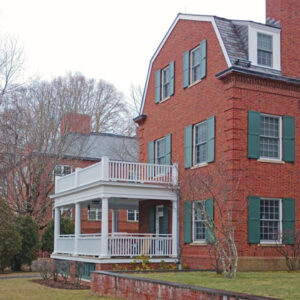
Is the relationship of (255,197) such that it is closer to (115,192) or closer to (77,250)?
(115,192)

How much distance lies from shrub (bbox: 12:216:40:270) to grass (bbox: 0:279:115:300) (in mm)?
9036

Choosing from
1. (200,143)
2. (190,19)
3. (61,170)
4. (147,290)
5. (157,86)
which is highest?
(190,19)

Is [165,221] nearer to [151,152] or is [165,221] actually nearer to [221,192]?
[151,152]

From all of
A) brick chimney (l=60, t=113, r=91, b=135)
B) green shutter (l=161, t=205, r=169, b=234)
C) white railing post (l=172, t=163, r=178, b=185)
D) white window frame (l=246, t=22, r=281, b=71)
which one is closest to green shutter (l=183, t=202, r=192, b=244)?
white railing post (l=172, t=163, r=178, b=185)

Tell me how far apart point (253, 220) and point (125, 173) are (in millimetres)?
5367

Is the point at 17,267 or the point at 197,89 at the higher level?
the point at 197,89

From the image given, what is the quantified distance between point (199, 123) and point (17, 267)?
1546 cm

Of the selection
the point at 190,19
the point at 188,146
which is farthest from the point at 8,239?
the point at 190,19

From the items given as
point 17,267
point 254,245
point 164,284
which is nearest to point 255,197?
point 254,245

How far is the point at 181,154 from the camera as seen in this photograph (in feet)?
75.6

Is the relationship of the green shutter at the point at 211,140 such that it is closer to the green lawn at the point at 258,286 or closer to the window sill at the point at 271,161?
the window sill at the point at 271,161

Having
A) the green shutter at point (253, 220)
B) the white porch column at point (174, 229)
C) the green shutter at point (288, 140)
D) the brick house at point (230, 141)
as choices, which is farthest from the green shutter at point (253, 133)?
the white porch column at point (174, 229)

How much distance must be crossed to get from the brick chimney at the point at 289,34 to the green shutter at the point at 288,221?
191 inches

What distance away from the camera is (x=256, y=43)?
20.8 metres
